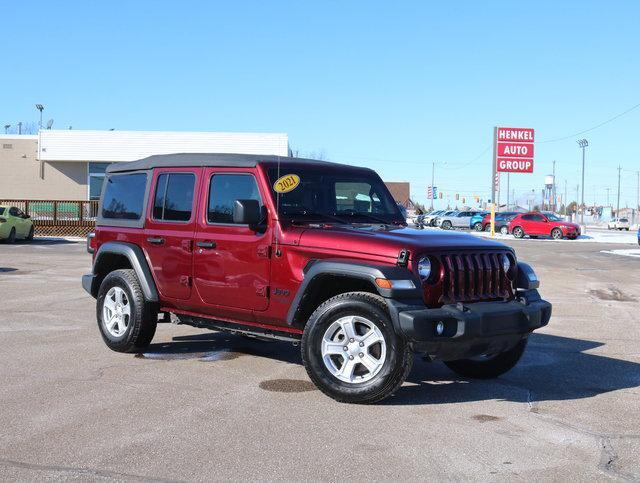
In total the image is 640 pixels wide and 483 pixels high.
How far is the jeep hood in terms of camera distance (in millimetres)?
5996

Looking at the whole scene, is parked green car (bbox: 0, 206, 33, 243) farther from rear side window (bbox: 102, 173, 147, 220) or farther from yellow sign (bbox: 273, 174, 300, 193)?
yellow sign (bbox: 273, 174, 300, 193)

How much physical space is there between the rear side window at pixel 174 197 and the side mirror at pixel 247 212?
1.05 meters

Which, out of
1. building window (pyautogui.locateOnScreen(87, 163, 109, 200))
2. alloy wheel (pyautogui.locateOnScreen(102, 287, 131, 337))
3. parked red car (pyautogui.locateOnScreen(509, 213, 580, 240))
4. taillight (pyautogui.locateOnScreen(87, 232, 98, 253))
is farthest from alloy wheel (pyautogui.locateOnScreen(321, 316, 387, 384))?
building window (pyautogui.locateOnScreen(87, 163, 109, 200))

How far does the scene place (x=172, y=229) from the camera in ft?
24.9

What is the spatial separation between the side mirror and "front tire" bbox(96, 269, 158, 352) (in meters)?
1.74

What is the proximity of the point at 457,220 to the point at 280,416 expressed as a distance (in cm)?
5660

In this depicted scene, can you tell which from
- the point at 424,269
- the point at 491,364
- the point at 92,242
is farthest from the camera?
the point at 92,242

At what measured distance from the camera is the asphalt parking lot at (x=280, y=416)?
4.62m

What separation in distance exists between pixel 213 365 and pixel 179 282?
0.86 meters

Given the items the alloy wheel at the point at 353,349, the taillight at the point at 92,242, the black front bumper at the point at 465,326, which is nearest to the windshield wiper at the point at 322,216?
the alloy wheel at the point at 353,349

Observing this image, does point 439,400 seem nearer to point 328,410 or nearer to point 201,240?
point 328,410

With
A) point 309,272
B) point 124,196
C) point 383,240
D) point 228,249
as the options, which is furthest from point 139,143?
point 383,240

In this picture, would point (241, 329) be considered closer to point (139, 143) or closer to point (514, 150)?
point (139, 143)

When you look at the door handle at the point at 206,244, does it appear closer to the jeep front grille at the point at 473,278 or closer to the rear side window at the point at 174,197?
the rear side window at the point at 174,197
